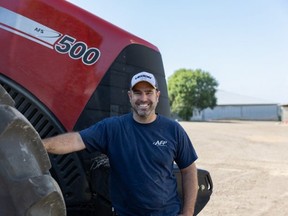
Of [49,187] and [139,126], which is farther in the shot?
[139,126]

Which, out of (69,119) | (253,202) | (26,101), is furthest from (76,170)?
(253,202)

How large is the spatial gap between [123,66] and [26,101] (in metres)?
0.68

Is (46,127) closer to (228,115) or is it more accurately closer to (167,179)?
(167,179)

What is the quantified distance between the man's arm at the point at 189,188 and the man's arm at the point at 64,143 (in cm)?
65

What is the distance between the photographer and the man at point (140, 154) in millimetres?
2463

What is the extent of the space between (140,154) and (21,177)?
1042 mm

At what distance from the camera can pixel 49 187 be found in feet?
5.13

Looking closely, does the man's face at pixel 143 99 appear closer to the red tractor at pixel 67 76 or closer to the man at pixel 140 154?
the man at pixel 140 154

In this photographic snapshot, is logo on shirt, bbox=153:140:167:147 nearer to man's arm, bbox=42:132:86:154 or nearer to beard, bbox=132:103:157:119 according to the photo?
beard, bbox=132:103:157:119

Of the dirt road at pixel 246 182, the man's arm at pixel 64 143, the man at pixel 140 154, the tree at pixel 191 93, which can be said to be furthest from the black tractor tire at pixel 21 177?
the tree at pixel 191 93

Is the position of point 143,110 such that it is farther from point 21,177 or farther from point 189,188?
point 21,177

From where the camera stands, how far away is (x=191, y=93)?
6425 centimetres

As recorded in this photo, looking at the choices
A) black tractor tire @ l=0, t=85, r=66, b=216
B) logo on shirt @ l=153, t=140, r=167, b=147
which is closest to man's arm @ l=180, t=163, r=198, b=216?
logo on shirt @ l=153, t=140, r=167, b=147

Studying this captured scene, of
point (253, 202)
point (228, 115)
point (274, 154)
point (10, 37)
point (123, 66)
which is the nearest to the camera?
point (10, 37)
